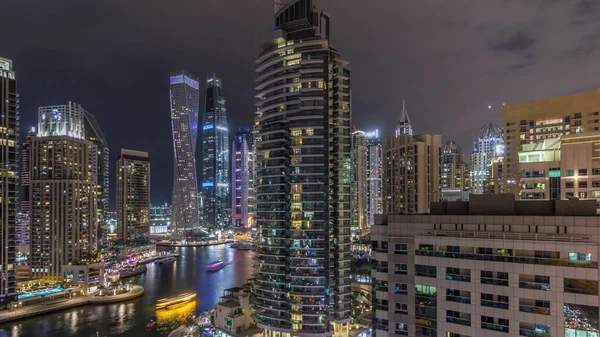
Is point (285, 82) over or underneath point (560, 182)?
over

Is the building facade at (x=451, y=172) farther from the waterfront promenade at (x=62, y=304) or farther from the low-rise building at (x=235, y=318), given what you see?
the waterfront promenade at (x=62, y=304)

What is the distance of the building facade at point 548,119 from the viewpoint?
55531 millimetres

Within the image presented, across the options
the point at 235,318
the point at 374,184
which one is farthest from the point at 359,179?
the point at 235,318

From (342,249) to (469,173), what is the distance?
132 m

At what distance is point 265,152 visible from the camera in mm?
56781

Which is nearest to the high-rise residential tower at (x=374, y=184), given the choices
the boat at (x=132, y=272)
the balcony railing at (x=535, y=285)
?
the boat at (x=132, y=272)

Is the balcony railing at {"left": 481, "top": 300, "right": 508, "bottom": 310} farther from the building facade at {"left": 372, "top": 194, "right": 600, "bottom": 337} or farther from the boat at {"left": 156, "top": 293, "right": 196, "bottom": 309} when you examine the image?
the boat at {"left": 156, "top": 293, "right": 196, "bottom": 309}

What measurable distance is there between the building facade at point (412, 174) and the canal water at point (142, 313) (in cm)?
4597

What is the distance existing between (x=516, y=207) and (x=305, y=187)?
109ft

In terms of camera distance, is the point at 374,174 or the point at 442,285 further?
the point at 374,174

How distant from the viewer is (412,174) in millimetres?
94125

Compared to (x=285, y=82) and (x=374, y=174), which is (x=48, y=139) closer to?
(x=285, y=82)

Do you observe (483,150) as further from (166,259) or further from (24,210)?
(24,210)

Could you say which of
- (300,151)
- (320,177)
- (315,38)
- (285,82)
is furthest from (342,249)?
(315,38)
